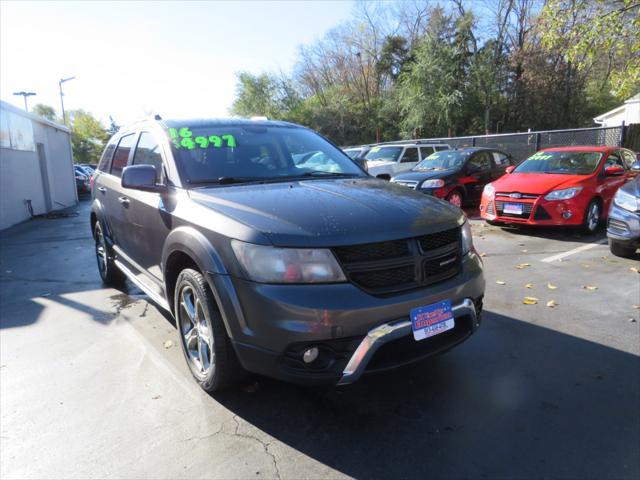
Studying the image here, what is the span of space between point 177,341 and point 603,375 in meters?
3.27

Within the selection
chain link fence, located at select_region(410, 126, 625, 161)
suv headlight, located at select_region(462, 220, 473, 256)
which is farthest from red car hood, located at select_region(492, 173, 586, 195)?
chain link fence, located at select_region(410, 126, 625, 161)

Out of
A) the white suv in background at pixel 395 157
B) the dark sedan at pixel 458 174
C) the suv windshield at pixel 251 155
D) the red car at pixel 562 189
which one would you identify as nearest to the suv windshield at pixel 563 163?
the red car at pixel 562 189

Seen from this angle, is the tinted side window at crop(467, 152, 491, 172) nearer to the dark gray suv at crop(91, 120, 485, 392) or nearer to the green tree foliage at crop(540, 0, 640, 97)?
the green tree foliage at crop(540, 0, 640, 97)

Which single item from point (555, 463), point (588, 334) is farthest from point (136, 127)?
point (588, 334)

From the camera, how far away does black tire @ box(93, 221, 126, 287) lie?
5.23 metres

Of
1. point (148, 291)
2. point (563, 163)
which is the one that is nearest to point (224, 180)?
point (148, 291)

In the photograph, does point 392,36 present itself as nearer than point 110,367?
No

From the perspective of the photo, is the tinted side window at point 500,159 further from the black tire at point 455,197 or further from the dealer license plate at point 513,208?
the dealer license plate at point 513,208

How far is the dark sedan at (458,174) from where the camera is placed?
9.95 m

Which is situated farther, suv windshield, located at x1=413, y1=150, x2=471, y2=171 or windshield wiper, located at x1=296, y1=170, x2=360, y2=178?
suv windshield, located at x1=413, y1=150, x2=471, y2=171

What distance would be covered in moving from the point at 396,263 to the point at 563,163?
24.4 ft

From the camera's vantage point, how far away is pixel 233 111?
51656 mm

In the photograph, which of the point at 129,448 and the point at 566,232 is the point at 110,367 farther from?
the point at 566,232

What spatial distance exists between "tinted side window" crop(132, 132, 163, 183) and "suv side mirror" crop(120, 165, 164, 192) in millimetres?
199
